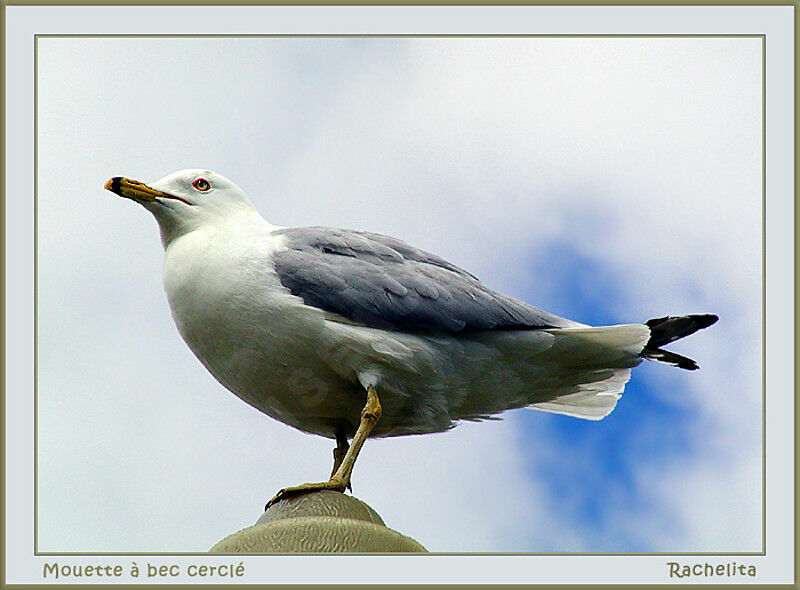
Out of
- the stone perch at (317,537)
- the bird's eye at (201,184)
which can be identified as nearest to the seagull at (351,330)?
the bird's eye at (201,184)

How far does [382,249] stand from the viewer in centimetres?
646

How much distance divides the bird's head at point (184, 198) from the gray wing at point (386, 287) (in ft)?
1.37

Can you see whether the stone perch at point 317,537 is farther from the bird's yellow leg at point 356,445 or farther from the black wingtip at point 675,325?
the black wingtip at point 675,325

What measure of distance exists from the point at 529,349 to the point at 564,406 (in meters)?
0.86

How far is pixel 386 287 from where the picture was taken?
20.3 feet

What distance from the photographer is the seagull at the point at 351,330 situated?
609 centimetres

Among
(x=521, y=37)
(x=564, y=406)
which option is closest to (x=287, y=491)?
(x=564, y=406)

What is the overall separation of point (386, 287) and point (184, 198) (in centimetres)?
139

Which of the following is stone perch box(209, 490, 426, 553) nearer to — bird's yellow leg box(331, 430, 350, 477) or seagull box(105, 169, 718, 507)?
seagull box(105, 169, 718, 507)

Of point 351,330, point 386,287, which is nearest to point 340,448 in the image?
point 351,330

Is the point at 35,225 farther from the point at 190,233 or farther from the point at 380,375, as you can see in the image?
the point at 380,375

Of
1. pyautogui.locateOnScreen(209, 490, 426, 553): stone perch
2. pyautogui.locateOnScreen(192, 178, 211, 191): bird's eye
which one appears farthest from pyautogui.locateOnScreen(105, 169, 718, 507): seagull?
pyautogui.locateOnScreen(209, 490, 426, 553): stone perch

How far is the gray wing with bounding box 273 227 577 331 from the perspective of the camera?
242 inches

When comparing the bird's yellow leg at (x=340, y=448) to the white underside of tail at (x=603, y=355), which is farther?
the bird's yellow leg at (x=340, y=448)
